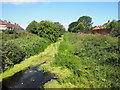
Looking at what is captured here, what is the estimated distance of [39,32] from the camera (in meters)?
16.3

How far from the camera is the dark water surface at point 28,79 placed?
4.87m

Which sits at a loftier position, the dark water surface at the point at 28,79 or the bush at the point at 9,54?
the bush at the point at 9,54

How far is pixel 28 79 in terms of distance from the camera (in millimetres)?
5426

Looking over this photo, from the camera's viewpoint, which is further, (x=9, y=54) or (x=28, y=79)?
(x=9, y=54)

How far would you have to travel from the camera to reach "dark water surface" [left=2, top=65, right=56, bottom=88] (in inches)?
192

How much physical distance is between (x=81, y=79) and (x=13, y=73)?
163 inches

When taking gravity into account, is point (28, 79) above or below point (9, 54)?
below

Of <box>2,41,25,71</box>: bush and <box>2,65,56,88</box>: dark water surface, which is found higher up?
<box>2,41,25,71</box>: bush

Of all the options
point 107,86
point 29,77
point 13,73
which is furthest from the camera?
point 13,73

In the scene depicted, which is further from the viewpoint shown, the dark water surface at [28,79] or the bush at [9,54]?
the bush at [9,54]

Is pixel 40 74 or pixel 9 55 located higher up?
pixel 9 55

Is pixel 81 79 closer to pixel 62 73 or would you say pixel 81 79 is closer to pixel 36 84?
pixel 62 73

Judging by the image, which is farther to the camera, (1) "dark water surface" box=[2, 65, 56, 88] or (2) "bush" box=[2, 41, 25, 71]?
(2) "bush" box=[2, 41, 25, 71]

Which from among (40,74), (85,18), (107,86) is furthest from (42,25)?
(85,18)
